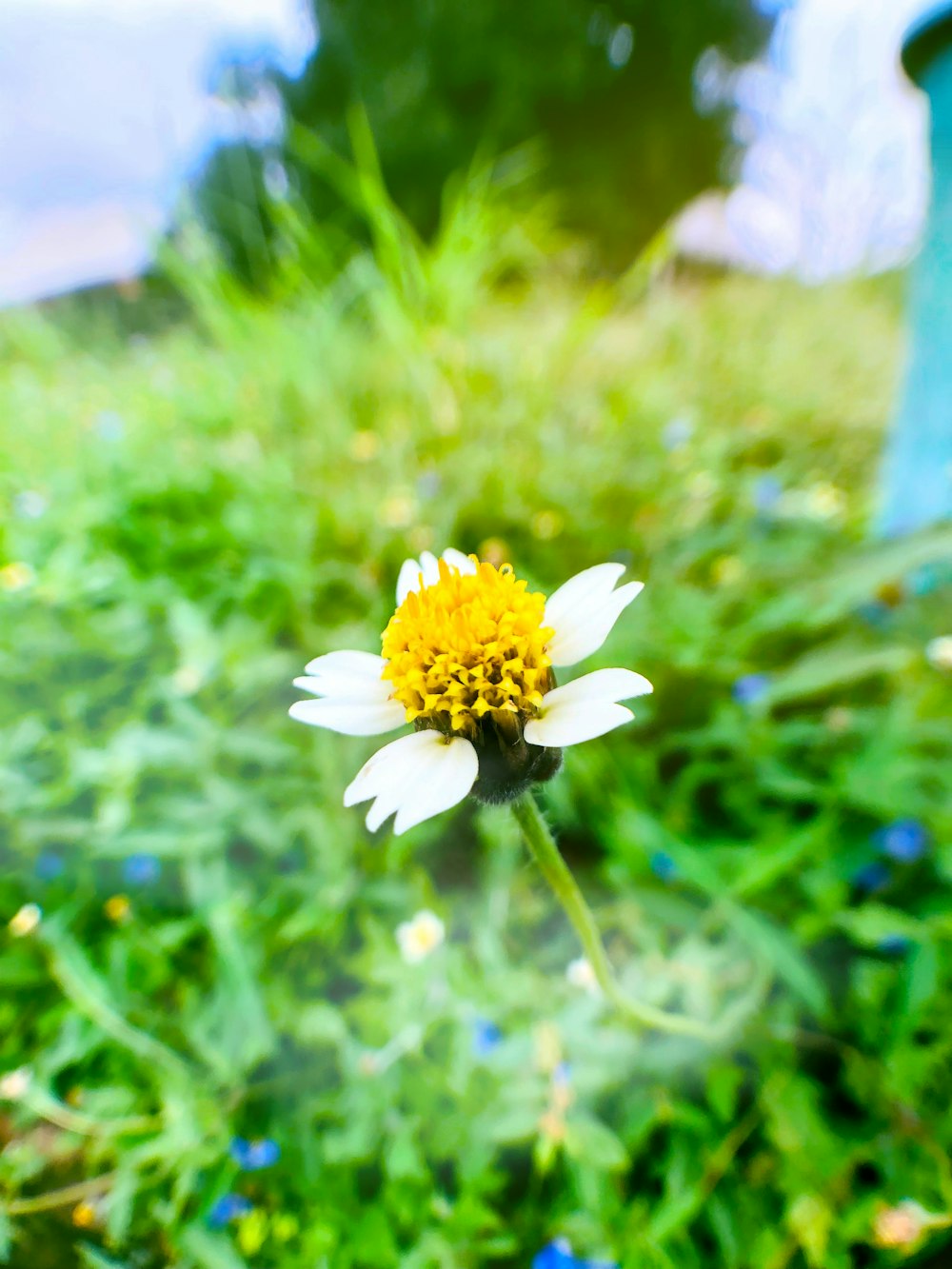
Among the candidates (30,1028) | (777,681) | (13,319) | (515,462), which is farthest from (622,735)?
(13,319)

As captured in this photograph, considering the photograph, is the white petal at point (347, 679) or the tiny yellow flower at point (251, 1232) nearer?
the white petal at point (347, 679)

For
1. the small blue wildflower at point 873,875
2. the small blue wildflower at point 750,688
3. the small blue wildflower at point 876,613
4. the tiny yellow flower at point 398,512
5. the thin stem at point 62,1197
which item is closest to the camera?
the thin stem at point 62,1197

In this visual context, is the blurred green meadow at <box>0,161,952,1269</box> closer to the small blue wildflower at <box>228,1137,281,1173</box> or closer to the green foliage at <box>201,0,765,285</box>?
the small blue wildflower at <box>228,1137,281,1173</box>

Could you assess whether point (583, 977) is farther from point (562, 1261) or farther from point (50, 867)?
point (50, 867)

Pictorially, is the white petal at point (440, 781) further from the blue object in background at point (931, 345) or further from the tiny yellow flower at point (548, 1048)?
the blue object in background at point (931, 345)

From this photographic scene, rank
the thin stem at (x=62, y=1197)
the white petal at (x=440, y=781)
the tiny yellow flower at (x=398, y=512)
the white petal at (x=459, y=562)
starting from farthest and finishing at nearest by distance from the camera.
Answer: the tiny yellow flower at (x=398, y=512) → the thin stem at (x=62, y=1197) → the white petal at (x=459, y=562) → the white petal at (x=440, y=781)

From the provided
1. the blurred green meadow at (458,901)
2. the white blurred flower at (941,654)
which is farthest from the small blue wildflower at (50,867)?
the white blurred flower at (941,654)
